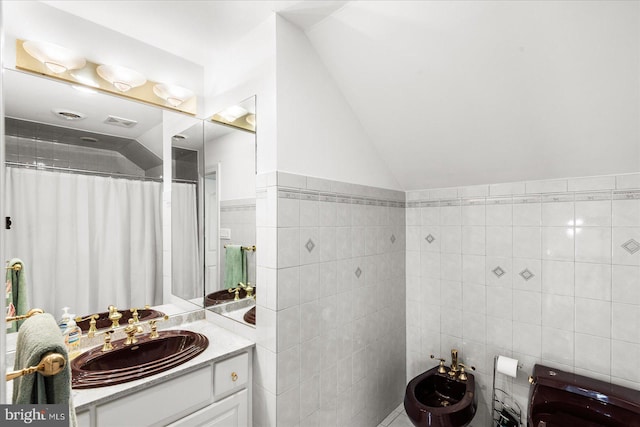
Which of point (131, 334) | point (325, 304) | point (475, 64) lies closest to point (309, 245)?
point (325, 304)

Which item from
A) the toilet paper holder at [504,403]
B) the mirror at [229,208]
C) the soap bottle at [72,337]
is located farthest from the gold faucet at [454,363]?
the soap bottle at [72,337]

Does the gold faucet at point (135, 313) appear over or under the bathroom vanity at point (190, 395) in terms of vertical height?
over

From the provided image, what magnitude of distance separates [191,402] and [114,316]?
604mm

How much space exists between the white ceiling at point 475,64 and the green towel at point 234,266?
3.83ft

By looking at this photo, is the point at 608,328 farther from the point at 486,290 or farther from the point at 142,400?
the point at 142,400

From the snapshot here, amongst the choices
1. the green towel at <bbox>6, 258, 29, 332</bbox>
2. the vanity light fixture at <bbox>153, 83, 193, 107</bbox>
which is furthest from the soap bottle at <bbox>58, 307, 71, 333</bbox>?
the vanity light fixture at <bbox>153, 83, 193, 107</bbox>

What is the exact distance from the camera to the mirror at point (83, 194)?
139 centimetres

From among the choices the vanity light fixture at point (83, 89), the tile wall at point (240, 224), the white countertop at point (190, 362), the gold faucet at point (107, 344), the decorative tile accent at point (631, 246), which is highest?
the vanity light fixture at point (83, 89)

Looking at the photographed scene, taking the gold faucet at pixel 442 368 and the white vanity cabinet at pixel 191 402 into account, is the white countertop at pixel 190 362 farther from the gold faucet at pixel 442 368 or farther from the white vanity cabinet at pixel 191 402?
the gold faucet at pixel 442 368

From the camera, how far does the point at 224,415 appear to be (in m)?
1.50

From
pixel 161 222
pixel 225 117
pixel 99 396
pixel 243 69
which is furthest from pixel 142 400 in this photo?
pixel 243 69

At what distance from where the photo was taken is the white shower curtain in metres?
1.39

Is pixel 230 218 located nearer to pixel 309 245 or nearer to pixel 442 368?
pixel 309 245

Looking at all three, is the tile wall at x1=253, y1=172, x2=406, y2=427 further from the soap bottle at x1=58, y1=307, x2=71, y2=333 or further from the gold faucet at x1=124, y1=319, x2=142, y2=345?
the soap bottle at x1=58, y1=307, x2=71, y2=333
